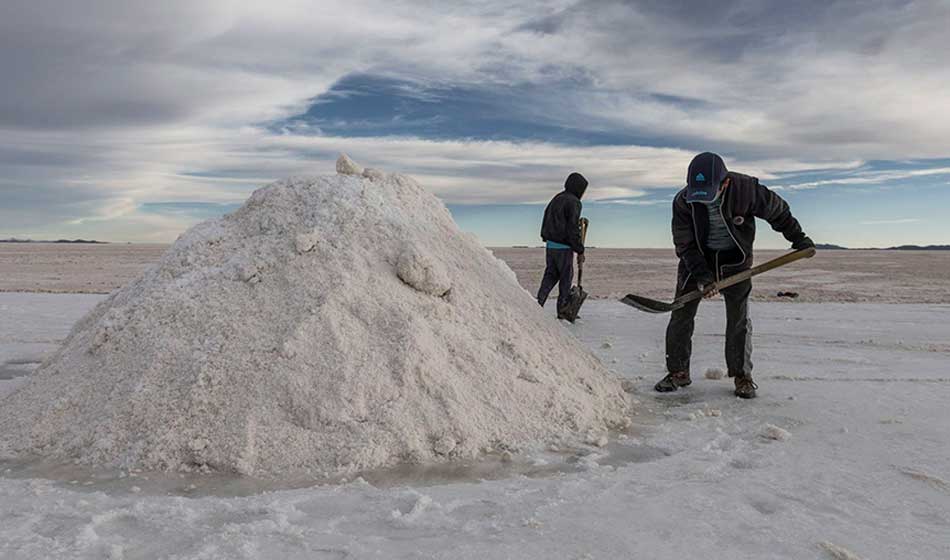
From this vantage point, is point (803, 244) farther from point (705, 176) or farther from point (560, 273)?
point (560, 273)

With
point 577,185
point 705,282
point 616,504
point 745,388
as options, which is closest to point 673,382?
point 745,388

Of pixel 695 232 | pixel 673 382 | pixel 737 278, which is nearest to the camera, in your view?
pixel 737 278

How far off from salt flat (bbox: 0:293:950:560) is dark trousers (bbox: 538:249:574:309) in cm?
368

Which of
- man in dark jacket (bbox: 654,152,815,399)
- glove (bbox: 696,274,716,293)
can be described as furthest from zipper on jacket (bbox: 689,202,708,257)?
glove (bbox: 696,274,716,293)

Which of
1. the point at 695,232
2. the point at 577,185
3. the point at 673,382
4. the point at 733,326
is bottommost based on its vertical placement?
the point at 673,382

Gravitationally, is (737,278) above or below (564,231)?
below

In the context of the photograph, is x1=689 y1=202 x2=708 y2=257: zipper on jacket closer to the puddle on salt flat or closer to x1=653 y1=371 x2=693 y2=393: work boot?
x1=653 y1=371 x2=693 y2=393: work boot

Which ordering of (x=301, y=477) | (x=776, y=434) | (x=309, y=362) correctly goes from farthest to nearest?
1. (x=776, y=434)
2. (x=309, y=362)
3. (x=301, y=477)

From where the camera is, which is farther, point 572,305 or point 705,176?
point 572,305

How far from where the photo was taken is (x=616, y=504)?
2926 millimetres

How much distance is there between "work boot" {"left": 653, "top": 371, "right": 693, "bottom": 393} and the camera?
5.15 metres

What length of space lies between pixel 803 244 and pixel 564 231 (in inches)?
143

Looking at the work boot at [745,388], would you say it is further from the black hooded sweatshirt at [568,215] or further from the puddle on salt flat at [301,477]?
the black hooded sweatshirt at [568,215]

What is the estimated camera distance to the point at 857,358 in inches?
260
